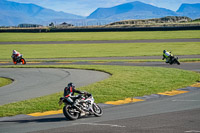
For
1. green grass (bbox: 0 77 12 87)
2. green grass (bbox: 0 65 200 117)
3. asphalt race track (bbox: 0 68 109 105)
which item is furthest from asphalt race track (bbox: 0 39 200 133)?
green grass (bbox: 0 77 12 87)

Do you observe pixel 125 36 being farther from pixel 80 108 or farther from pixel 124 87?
pixel 80 108

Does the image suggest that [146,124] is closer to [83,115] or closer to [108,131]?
[108,131]

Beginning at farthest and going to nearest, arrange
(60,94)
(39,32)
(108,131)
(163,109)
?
(39,32), (60,94), (163,109), (108,131)

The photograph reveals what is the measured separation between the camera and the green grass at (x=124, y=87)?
53.8 ft

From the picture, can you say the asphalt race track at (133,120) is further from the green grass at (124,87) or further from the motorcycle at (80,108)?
the green grass at (124,87)

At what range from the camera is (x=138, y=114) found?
47.3 feet

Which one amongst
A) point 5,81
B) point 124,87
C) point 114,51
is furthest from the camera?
point 114,51

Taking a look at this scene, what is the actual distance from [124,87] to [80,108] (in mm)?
8209

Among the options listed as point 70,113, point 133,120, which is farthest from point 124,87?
point 70,113

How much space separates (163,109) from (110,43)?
56.7m

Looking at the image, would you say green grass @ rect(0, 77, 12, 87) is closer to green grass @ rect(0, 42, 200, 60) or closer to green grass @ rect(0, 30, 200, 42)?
green grass @ rect(0, 42, 200, 60)

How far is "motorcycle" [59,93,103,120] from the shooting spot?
44.1 ft

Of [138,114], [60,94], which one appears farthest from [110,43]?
[138,114]

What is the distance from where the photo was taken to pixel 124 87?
2169 centimetres
